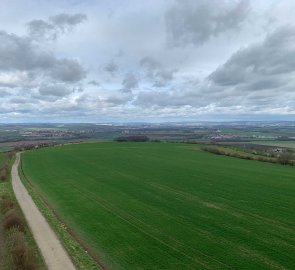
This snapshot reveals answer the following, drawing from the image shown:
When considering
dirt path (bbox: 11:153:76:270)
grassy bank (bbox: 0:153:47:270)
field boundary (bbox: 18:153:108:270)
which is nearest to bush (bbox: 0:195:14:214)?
grassy bank (bbox: 0:153:47:270)

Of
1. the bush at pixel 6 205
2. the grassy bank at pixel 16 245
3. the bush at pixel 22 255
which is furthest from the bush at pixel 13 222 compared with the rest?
the bush at pixel 6 205

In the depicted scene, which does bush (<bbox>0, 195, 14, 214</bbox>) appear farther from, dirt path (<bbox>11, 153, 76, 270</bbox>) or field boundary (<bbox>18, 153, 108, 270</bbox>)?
field boundary (<bbox>18, 153, 108, 270</bbox>)

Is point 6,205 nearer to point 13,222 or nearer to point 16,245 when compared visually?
point 13,222

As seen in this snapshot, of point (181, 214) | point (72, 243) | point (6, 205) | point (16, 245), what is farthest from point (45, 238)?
point (181, 214)

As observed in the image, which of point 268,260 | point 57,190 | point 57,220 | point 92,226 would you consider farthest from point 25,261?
point 57,190

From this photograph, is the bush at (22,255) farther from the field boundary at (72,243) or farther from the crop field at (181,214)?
the crop field at (181,214)

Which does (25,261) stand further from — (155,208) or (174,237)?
(155,208)
